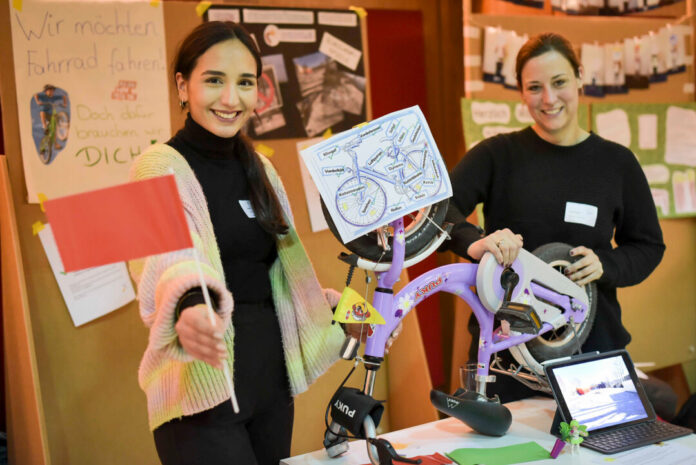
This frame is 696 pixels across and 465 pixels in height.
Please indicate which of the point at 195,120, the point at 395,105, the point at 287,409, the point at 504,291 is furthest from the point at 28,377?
the point at 395,105

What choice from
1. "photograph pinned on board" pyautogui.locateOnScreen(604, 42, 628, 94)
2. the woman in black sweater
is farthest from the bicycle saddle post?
"photograph pinned on board" pyautogui.locateOnScreen(604, 42, 628, 94)

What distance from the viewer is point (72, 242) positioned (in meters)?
1.09

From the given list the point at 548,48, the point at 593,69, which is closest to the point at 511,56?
the point at 593,69

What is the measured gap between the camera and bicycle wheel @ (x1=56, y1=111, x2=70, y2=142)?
2.27 metres

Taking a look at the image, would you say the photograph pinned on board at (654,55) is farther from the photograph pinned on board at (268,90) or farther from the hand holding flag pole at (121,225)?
the hand holding flag pole at (121,225)

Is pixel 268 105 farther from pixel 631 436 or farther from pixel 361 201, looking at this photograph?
pixel 631 436

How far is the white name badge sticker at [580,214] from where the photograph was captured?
1.85 metres

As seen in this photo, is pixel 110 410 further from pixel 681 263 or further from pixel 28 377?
pixel 681 263

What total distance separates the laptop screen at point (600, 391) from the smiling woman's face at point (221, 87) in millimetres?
904

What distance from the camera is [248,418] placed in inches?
55.9

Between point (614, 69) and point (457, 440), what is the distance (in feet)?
7.99

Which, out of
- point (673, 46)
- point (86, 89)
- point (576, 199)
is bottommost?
point (576, 199)

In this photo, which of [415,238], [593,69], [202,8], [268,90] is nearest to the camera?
[415,238]

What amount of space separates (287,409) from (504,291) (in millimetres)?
561
